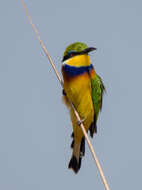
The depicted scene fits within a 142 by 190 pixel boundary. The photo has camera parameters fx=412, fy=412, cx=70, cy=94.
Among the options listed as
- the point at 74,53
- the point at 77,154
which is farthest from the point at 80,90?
the point at 77,154

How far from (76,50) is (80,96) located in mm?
630

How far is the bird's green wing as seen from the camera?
5.63 m

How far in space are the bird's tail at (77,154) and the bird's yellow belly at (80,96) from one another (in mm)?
166

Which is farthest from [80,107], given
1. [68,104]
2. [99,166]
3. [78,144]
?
[99,166]

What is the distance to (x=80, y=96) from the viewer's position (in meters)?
5.51

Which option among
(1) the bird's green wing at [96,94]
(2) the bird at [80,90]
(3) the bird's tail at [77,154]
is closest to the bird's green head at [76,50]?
(2) the bird at [80,90]

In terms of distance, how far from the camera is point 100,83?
19.1 feet

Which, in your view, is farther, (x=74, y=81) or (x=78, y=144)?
(x=78, y=144)

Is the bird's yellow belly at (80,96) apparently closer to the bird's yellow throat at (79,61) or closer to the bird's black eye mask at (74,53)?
the bird's yellow throat at (79,61)

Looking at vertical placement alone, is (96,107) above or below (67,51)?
below

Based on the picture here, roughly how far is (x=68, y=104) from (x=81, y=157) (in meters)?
0.88

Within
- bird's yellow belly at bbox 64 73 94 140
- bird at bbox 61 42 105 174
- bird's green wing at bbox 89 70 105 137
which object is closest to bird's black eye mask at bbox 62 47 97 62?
bird at bbox 61 42 105 174

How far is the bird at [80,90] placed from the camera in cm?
533

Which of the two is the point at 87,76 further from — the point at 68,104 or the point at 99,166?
the point at 99,166
